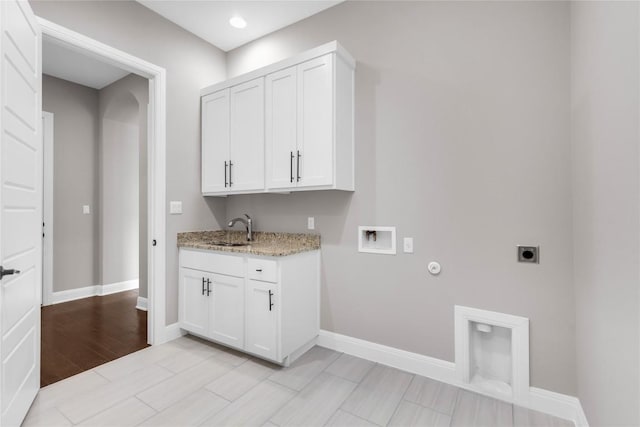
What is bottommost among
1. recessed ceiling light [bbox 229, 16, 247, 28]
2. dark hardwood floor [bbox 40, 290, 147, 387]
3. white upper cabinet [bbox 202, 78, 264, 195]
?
dark hardwood floor [bbox 40, 290, 147, 387]

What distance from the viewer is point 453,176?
210cm

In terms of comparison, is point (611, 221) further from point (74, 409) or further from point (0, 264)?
point (74, 409)

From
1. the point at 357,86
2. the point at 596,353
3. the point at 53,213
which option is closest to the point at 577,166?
the point at 596,353

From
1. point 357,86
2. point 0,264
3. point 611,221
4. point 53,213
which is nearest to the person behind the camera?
point 611,221

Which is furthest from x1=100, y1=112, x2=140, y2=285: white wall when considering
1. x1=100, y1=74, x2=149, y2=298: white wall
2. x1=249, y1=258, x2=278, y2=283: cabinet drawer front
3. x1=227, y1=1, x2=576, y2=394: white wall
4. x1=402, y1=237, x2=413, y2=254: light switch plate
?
x1=402, y1=237, x2=413, y2=254: light switch plate

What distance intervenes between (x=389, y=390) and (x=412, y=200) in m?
1.29

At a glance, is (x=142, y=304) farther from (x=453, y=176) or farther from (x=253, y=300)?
(x=453, y=176)

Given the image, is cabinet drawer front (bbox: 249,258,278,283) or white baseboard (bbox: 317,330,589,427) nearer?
white baseboard (bbox: 317,330,589,427)

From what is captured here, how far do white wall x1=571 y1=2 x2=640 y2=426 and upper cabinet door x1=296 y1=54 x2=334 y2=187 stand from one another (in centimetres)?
143

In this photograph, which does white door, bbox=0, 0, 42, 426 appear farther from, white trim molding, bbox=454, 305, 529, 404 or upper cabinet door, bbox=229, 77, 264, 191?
white trim molding, bbox=454, 305, 529, 404

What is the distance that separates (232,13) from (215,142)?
1.14 m

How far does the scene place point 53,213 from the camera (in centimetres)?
387

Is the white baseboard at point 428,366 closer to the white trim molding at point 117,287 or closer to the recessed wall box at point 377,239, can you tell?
the recessed wall box at point 377,239

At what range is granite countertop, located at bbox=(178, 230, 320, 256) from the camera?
7.84ft
